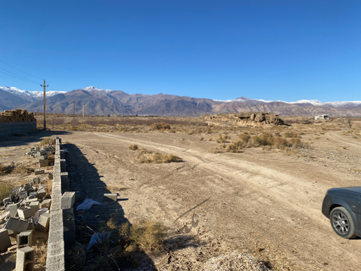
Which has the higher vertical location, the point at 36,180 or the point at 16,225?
the point at 16,225

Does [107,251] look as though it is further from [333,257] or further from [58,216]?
[333,257]

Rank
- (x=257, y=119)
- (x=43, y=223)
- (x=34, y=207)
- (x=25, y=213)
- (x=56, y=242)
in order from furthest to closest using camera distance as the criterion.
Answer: (x=257, y=119) → (x=34, y=207) → (x=25, y=213) → (x=43, y=223) → (x=56, y=242)

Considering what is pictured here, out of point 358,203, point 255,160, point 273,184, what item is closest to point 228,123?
point 255,160

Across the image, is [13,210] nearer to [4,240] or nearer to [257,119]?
[4,240]

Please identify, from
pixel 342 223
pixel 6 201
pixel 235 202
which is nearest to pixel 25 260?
pixel 6 201

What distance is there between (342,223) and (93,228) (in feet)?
19.3

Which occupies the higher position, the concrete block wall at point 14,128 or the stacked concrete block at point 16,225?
the concrete block wall at point 14,128

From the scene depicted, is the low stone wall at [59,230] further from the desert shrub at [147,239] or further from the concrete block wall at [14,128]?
the concrete block wall at [14,128]

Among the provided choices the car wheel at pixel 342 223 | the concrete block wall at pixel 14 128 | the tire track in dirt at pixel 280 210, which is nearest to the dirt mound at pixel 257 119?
the tire track in dirt at pixel 280 210

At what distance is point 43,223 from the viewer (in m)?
4.81

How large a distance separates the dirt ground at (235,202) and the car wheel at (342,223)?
0.56ft

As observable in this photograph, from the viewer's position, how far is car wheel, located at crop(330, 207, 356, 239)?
184 inches

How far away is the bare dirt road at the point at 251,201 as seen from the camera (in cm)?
454

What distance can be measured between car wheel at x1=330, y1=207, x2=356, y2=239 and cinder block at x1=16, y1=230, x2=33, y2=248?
669 cm
